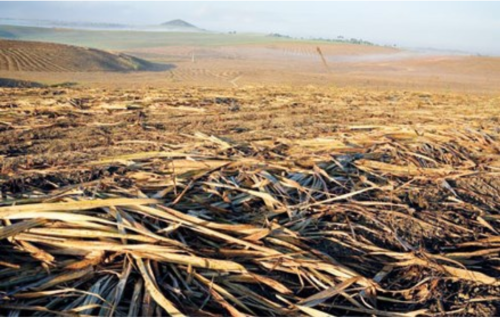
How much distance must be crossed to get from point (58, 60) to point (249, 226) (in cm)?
2120

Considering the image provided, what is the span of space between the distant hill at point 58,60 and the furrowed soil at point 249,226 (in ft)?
55.5

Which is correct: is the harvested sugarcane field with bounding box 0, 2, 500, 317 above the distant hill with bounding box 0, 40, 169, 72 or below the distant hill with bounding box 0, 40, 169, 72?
above

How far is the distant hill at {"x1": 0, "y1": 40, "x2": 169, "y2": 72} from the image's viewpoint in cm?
1867

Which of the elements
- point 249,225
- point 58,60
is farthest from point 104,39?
point 249,225

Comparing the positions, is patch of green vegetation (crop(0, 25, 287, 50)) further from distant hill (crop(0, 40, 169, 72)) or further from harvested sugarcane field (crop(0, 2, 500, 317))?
harvested sugarcane field (crop(0, 2, 500, 317))

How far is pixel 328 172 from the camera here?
304 cm

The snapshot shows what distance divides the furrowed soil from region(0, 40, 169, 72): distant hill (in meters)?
16.9

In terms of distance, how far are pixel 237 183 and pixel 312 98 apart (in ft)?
19.0

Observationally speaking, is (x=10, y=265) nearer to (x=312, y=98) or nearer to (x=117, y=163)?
(x=117, y=163)

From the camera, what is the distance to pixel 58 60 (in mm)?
20281

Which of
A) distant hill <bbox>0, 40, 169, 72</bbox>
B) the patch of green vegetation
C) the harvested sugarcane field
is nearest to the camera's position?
the harvested sugarcane field

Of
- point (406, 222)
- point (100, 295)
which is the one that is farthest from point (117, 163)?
point (406, 222)

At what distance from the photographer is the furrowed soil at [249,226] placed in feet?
5.67

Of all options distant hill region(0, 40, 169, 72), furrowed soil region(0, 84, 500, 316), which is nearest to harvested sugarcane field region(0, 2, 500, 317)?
furrowed soil region(0, 84, 500, 316)
